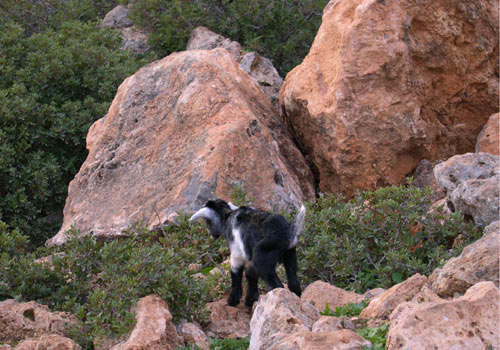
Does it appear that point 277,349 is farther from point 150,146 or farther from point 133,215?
point 150,146

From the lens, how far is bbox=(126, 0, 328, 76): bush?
13.5 metres

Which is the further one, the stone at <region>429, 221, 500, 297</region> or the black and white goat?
the black and white goat

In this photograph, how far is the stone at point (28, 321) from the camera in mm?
5430

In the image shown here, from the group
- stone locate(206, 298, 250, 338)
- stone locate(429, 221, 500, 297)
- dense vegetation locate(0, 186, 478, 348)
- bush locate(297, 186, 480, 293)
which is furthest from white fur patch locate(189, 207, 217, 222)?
stone locate(429, 221, 500, 297)

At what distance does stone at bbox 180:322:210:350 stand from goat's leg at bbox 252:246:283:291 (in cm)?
69

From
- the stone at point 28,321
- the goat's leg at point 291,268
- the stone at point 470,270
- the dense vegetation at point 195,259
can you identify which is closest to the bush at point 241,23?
the dense vegetation at point 195,259

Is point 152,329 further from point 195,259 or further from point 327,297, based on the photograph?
point 195,259

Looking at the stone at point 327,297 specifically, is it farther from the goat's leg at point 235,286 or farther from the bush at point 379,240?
the bush at point 379,240

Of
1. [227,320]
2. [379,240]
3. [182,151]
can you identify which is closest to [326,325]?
[227,320]

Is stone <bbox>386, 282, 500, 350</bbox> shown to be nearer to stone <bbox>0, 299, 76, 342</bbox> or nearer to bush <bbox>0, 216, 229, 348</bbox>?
bush <bbox>0, 216, 229, 348</bbox>

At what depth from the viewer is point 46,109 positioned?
35.8 ft

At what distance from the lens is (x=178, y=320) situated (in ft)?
18.2

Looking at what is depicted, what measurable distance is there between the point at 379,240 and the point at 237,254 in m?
1.99

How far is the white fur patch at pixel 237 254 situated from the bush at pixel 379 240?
3.51ft
